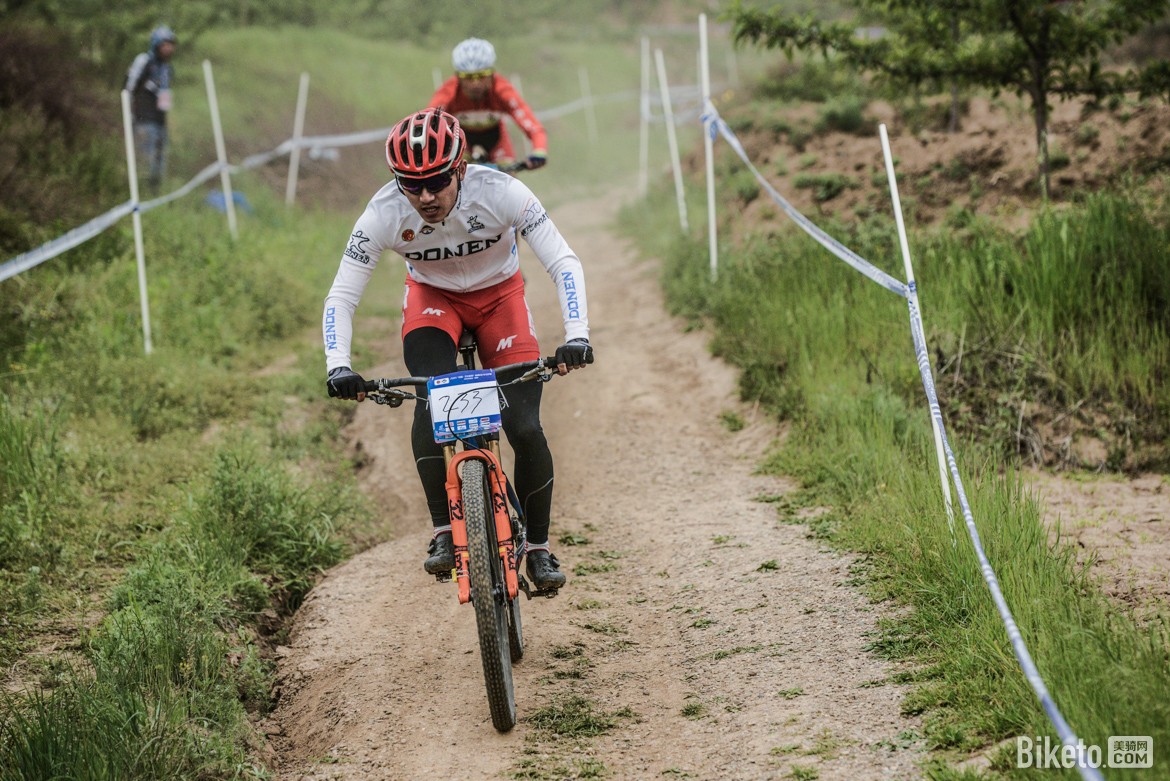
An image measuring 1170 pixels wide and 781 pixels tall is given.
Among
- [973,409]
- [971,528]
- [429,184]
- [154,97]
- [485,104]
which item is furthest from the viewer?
[154,97]

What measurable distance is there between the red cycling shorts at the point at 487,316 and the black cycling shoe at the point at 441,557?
88 cm

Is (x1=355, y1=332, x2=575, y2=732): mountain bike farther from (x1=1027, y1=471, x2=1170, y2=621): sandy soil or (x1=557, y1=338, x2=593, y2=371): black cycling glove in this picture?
(x1=1027, y1=471, x2=1170, y2=621): sandy soil

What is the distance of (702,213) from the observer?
12.7 m

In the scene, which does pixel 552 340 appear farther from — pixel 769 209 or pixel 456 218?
pixel 456 218

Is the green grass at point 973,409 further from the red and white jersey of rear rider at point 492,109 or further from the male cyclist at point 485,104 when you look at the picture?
the red and white jersey of rear rider at point 492,109

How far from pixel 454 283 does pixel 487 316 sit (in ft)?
0.73

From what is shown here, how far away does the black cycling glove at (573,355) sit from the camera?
4.06 meters

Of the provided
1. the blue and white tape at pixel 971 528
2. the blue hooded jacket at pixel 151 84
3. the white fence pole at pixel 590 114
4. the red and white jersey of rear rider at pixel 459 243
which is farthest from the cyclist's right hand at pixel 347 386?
the white fence pole at pixel 590 114

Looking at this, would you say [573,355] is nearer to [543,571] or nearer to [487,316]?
[487,316]

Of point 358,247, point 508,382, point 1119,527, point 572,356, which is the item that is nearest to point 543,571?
point 508,382

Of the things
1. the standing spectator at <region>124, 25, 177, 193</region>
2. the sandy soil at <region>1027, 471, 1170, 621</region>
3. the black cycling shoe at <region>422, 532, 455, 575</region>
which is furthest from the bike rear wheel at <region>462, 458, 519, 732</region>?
the standing spectator at <region>124, 25, 177, 193</region>

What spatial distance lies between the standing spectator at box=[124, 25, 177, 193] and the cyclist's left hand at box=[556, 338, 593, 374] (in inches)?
422

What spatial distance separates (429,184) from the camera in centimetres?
430

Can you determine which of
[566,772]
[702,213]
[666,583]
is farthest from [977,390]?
[702,213]
